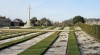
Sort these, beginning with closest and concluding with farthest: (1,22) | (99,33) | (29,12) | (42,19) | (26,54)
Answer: (26,54) → (99,33) → (29,12) → (1,22) → (42,19)

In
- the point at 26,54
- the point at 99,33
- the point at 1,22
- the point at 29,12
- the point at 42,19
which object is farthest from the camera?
the point at 42,19

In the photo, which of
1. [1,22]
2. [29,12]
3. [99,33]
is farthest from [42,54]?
[1,22]

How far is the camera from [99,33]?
904 inches

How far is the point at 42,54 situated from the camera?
43.1ft

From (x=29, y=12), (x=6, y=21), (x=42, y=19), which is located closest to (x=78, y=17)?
(x=42, y=19)

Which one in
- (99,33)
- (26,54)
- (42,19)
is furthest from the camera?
(42,19)

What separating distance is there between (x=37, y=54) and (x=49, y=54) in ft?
2.47

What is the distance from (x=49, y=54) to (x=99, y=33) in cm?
1071

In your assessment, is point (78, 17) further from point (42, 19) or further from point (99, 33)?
point (99, 33)

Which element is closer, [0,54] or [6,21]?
[0,54]

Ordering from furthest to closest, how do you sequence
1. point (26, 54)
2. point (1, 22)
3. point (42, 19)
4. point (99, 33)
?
point (42, 19) < point (1, 22) < point (99, 33) < point (26, 54)

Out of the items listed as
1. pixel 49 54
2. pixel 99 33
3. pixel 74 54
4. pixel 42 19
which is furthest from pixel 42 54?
pixel 42 19

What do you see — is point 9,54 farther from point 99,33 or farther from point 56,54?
point 99,33

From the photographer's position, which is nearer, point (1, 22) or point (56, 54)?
point (56, 54)
